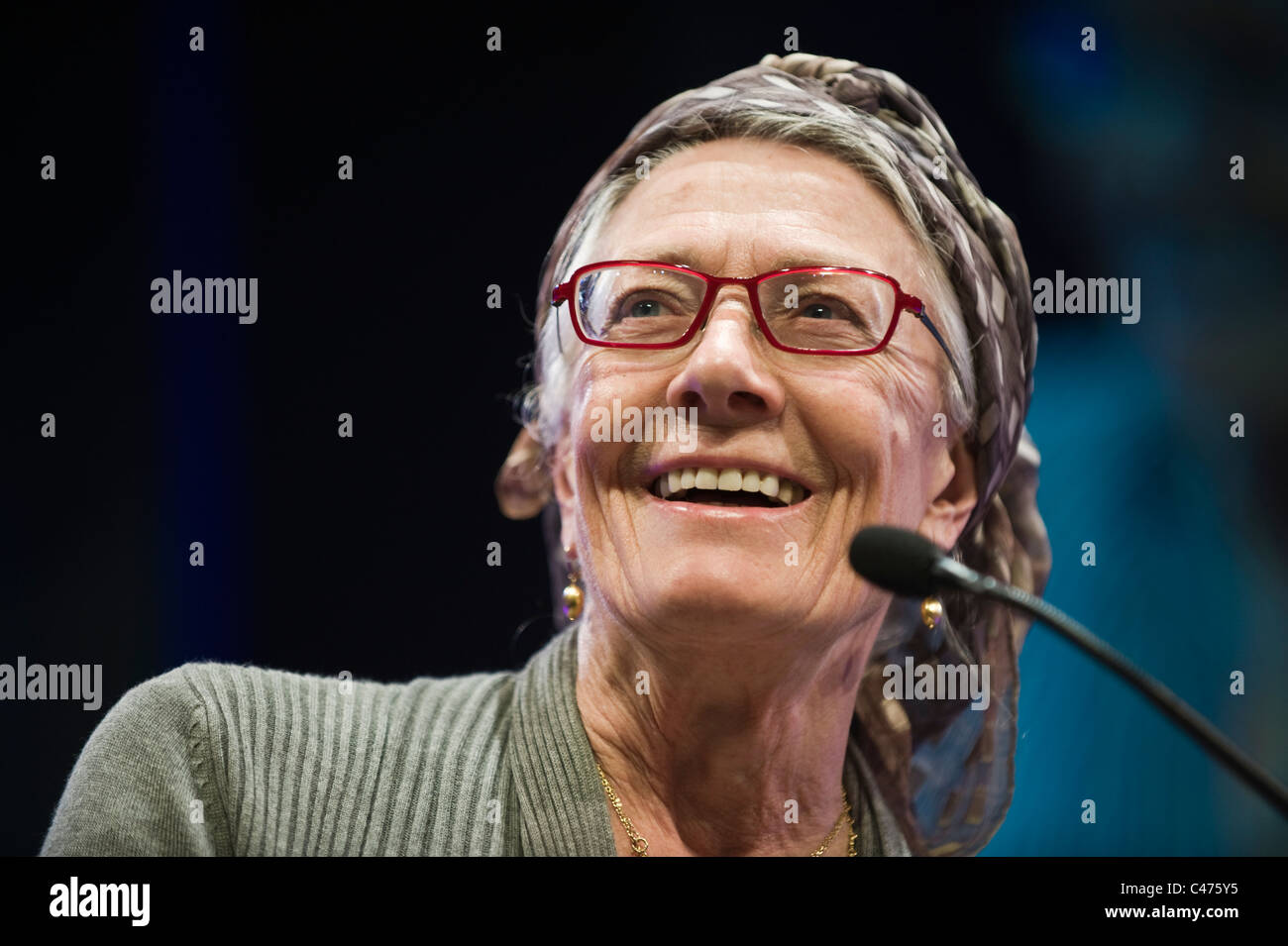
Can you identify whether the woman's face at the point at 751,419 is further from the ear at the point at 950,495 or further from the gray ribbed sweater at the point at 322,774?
the gray ribbed sweater at the point at 322,774

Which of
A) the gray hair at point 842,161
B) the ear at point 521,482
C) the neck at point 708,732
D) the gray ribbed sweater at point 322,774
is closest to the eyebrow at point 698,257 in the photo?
the gray hair at point 842,161

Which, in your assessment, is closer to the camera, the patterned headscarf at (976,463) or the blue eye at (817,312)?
the blue eye at (817,312)

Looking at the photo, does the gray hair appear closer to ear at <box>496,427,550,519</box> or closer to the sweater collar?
ear at <box>496,427,550,519</box>

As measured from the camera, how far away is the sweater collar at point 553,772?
5.16 feet

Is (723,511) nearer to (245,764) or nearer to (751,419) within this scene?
(751,419)

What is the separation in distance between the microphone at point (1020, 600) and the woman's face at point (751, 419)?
39cm

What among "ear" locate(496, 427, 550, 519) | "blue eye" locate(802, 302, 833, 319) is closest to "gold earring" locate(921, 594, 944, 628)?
"blue eye" locate(802, 302, 833, 319)

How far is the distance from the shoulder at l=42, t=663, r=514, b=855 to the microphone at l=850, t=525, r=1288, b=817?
667 mm

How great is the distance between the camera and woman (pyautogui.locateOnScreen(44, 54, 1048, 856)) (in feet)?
5.07

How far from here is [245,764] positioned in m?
1.52
